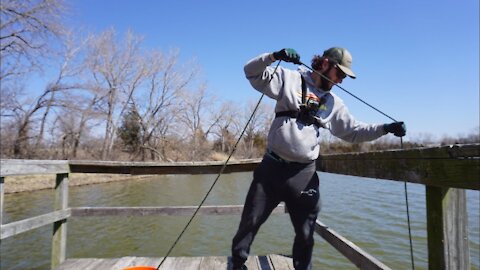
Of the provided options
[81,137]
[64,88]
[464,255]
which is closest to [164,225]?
[464,255]

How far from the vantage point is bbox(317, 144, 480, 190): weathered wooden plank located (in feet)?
3.86

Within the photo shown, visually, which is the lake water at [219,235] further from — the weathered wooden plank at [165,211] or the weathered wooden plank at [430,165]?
the weathered wooden plank at [430,165]

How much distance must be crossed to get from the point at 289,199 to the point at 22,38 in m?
18.8

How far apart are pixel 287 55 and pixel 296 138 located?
1.69 feet

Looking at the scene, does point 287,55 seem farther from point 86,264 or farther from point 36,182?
point 36,182

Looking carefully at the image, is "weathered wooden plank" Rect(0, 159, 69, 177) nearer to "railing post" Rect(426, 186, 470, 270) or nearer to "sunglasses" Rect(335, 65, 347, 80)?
"sunglasses" Rect(335, 65, 347, 80)

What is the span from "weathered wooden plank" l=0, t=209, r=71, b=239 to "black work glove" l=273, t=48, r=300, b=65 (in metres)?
2.35

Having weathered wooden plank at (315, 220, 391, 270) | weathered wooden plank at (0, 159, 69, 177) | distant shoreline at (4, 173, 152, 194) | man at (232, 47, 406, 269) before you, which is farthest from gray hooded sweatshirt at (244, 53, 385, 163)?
distant shoreline at (4, 173, 152, 194)

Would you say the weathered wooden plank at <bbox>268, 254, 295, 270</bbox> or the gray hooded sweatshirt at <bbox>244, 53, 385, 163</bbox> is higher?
the gray hooded sweatshirt at <bbox>244, 53, 385, 163</bbox>

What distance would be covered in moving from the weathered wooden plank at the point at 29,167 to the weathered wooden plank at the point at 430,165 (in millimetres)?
2453

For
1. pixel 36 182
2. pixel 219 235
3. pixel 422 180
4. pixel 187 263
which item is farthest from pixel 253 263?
pixel 36 182

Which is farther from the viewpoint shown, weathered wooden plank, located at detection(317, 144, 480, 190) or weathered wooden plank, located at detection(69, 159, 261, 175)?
weathered wooden plank, located at detection(69, 159, 261, 175)

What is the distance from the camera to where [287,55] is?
2084mm

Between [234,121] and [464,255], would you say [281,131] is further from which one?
[234,121]
